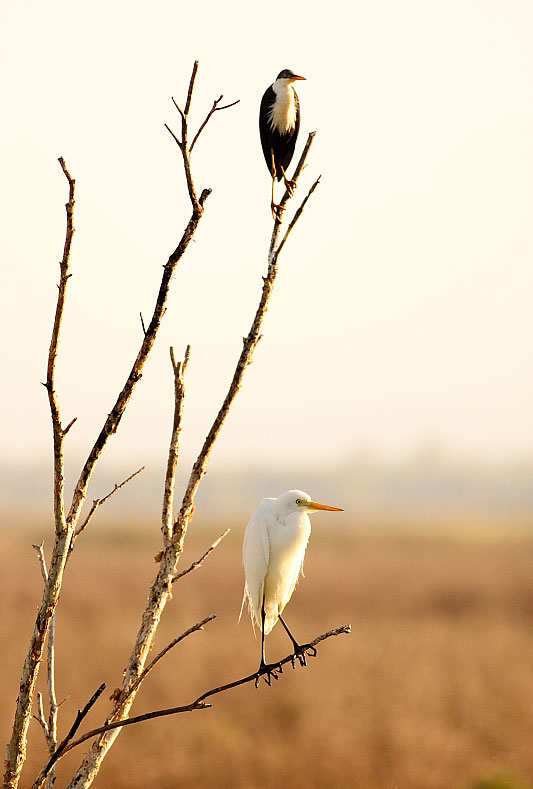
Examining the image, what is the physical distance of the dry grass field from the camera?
10383mm

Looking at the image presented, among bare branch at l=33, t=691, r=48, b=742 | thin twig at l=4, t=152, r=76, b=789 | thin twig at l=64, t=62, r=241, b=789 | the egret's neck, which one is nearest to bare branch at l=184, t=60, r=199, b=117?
thin twig at l=64, t=62, r=241, b=789

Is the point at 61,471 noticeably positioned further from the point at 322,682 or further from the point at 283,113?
the point at 322,682

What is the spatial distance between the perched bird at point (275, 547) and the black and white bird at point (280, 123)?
1584mm

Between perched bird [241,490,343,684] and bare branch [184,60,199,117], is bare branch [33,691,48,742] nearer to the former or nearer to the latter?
perched bird [241,490,343,684]

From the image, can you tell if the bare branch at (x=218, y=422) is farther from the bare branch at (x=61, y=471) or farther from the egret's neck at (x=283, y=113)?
the egret's neck at (x=283, y=113)

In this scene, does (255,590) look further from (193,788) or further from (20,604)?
(20,604)

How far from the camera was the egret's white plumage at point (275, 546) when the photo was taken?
242 centimetres

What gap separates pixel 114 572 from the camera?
19.5m

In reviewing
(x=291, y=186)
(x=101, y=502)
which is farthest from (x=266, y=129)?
(x=101, y=502)

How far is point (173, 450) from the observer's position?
1.74 metres

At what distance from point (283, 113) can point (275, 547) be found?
1.88m

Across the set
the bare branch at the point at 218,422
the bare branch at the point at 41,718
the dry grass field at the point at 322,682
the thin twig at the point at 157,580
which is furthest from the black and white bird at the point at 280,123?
the dry grass field at the point at 322,682

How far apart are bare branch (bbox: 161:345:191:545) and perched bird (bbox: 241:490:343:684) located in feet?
2.30

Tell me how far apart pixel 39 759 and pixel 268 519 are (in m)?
8.82
